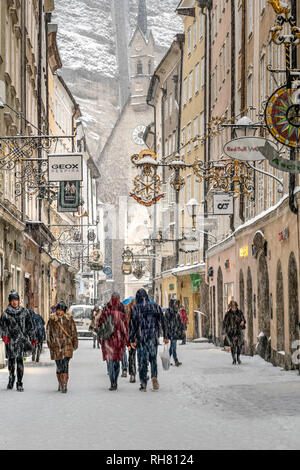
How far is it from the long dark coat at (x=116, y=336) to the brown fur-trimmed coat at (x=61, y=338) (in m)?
0.56

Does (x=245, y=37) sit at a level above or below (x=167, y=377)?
above

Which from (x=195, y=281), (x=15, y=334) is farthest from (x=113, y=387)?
(x=195, y=281)

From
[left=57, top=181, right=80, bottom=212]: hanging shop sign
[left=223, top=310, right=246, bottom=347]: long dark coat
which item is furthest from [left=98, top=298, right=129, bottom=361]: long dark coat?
[left=57, top=181, right=80, bottom=212]: hanging shop sign

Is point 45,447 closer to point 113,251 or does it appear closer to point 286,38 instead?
point 286,38

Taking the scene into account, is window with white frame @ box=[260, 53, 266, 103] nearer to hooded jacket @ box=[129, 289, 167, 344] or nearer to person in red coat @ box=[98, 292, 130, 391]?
person in red coat @ box=[98, 292, 130, 391]

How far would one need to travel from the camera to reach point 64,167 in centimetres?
2331

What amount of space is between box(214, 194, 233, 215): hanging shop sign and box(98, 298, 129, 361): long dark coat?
1514 cm

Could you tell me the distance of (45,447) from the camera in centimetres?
884

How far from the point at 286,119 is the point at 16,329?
6.01 meters

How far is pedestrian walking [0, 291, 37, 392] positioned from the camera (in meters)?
16.2

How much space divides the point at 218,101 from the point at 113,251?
89357 mm

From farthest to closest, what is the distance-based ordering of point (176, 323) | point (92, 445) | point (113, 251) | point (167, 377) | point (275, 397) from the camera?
point (113, 251), point (176, 323), point (167, 377), point (275, 397), point (92, 445)

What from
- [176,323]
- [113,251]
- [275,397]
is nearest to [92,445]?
[275,397]
